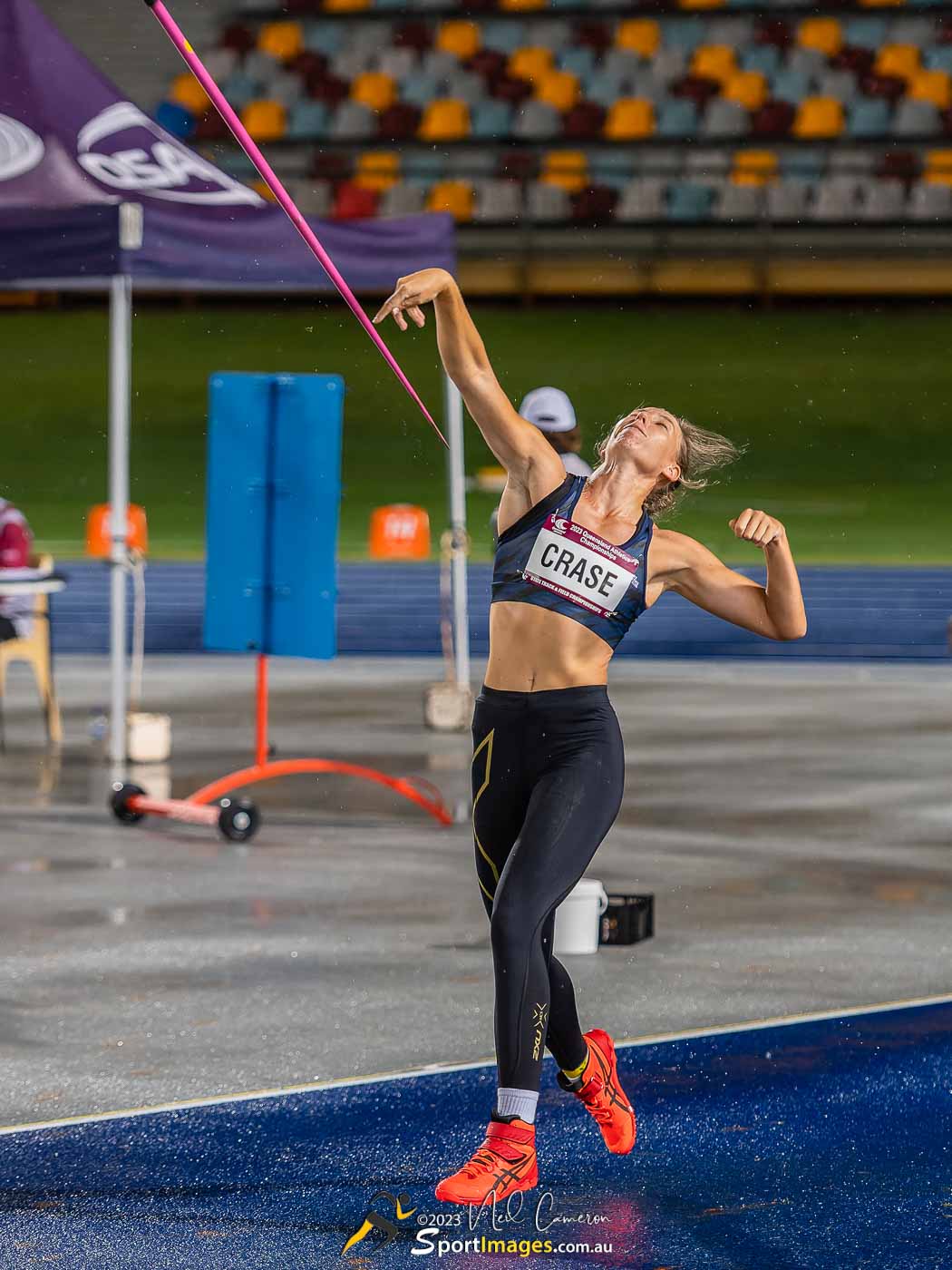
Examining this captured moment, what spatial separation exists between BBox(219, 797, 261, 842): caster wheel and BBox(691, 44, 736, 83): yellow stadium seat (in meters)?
25.7

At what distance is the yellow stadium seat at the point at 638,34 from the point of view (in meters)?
34.7

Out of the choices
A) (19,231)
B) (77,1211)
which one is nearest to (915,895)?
(77,1211)

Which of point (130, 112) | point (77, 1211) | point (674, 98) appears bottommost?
point (77, 1211)

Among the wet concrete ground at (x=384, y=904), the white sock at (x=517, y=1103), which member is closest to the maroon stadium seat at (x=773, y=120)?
the wet concrete ground at (x=384, y=904)

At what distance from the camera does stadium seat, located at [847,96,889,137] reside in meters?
32.5

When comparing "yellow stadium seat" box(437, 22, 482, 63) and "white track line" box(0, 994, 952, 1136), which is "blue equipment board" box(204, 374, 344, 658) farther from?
"yellow stadium seat" box(437, 22, 482, 63)

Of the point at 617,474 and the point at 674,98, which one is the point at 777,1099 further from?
the point at 674,98

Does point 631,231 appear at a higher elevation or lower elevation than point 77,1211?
higher

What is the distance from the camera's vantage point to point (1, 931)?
8.34 meters

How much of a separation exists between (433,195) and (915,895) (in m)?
24.3

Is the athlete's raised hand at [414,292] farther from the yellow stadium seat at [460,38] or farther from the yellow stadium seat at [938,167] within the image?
the yellow stadium seat at [460,38]

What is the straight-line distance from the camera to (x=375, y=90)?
115ft

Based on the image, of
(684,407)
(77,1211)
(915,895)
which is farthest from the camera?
(684,407)

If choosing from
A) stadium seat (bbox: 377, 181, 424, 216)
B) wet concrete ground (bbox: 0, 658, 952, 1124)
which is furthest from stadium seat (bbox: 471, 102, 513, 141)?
wet concrete ground (bbox: 0, 658, 952, 1124)
